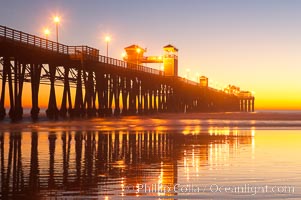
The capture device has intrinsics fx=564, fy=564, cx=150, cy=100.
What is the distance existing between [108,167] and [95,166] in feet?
1.08

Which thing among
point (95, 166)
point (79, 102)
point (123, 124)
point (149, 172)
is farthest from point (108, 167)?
point (79, 102)

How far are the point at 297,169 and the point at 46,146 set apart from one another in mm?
8698

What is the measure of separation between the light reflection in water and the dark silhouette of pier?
66.0ft

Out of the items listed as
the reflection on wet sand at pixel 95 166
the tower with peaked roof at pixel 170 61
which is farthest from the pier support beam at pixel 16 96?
the tower with peaked roof at pixel 170 61

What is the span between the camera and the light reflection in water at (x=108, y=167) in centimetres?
939

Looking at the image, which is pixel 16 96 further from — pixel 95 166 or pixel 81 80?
pixel 95 166

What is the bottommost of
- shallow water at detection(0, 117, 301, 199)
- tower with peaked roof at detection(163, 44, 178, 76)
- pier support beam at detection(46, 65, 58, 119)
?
shallow water at detection(0, 117, 301, 199)

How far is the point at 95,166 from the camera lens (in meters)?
12.6

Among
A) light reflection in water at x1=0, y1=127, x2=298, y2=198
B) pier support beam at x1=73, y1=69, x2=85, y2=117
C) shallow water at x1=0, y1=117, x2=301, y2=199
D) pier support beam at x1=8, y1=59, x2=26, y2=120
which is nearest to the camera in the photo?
shallow water at x1=0, y1=117, x2=301, y2=199

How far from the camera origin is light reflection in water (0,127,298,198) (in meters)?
9.39

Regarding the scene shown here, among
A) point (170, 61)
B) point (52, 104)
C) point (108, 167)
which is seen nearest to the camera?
point (108, 167)

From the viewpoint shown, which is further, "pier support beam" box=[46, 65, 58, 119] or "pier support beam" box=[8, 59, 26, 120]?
"pier support beam" box=[46, 65, 58, 119]

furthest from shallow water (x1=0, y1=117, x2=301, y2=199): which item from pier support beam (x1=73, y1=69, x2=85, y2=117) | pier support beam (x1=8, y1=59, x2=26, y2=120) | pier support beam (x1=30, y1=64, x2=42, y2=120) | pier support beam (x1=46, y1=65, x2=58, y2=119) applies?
pier support beam (x1=73, y1=69, x2=85, y2=117)

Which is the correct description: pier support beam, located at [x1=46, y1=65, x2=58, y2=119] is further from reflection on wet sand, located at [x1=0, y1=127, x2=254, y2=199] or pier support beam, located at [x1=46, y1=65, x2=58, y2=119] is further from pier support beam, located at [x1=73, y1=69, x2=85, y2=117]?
reflection on wet sand, located at [x1=0, y1=127, x2=254, y2=199]
